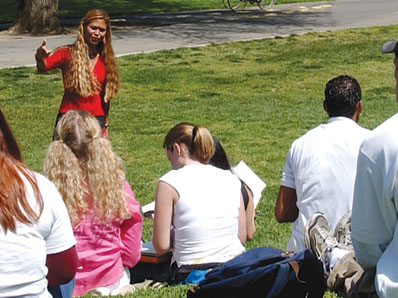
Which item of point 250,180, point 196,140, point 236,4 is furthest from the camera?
point 236,4

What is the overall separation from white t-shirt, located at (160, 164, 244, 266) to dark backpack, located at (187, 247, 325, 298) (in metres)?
1.13

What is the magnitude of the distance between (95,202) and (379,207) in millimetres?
2490

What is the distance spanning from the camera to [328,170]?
4680 mm

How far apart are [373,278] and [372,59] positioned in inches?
562

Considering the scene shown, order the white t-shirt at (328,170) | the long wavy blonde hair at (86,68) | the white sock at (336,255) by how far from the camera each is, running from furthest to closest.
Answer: the long wavy blonde hair at (86,68)
the white t-shirt at (328,170)
the white sock at (336,255)

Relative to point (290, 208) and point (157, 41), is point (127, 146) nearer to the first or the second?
point (290, 208)

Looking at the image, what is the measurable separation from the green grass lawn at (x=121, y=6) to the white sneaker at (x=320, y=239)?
21.8m

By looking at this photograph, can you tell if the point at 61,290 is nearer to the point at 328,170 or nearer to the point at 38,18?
the point at 328,170

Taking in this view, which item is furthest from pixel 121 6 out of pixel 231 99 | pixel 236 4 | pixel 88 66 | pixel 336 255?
pixel 336 255

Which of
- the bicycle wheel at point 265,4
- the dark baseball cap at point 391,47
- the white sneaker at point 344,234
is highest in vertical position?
the dark baseball cap at point 391,47

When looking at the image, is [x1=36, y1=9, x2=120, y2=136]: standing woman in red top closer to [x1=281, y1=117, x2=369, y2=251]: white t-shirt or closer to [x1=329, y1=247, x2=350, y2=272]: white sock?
[x1=281, y1=117, x2=369, y2=251]: white t-shirt

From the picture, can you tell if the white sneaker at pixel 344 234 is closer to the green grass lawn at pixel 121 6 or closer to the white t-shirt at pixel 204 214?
the white t-shirt at pixel 204 214

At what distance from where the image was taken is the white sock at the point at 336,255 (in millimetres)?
3098

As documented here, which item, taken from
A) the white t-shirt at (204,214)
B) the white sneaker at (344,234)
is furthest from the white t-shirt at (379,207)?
the white t-shirt at (204,214)
